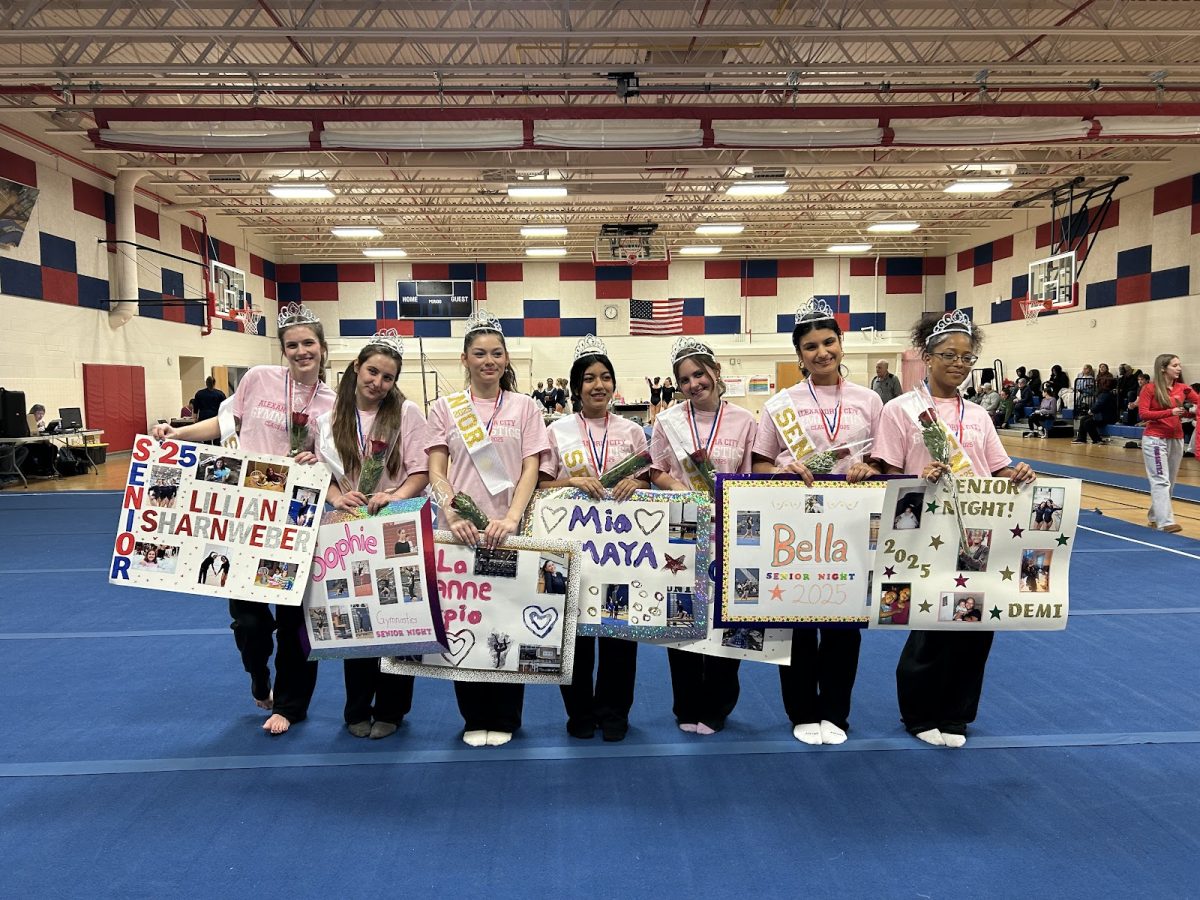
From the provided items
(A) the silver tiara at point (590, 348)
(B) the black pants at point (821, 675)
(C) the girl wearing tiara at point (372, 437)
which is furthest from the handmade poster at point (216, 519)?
(B) the black pants at point (821, 675)

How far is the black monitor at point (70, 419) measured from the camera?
38.6 ft

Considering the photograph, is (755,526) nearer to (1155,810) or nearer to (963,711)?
(963,711)

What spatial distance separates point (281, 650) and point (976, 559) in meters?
2.76

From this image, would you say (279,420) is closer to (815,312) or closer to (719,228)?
(815,312)

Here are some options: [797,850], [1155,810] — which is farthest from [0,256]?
[1155,810]

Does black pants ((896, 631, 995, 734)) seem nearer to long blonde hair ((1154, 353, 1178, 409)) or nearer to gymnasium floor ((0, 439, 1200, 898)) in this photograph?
gymnasium floor ((0, 439, 1200, 898))

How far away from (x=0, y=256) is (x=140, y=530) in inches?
469

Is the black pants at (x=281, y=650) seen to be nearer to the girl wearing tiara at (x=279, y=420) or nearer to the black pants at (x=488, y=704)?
the girl wearing tiara at (x=279, y=420)

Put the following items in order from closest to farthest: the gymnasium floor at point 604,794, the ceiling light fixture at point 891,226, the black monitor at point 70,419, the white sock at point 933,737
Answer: the gymnasium floor at point 604,794 < the white sock at point 933,737 < the black monitor at point 70,419 < the ceiling light fixture at point 891,226

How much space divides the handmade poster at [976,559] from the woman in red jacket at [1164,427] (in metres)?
4.87

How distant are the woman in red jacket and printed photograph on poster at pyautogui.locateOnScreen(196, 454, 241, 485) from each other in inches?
282

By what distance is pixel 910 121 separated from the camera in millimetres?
10617

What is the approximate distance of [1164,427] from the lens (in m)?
6.50

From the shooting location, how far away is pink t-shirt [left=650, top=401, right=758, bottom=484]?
287 cm
